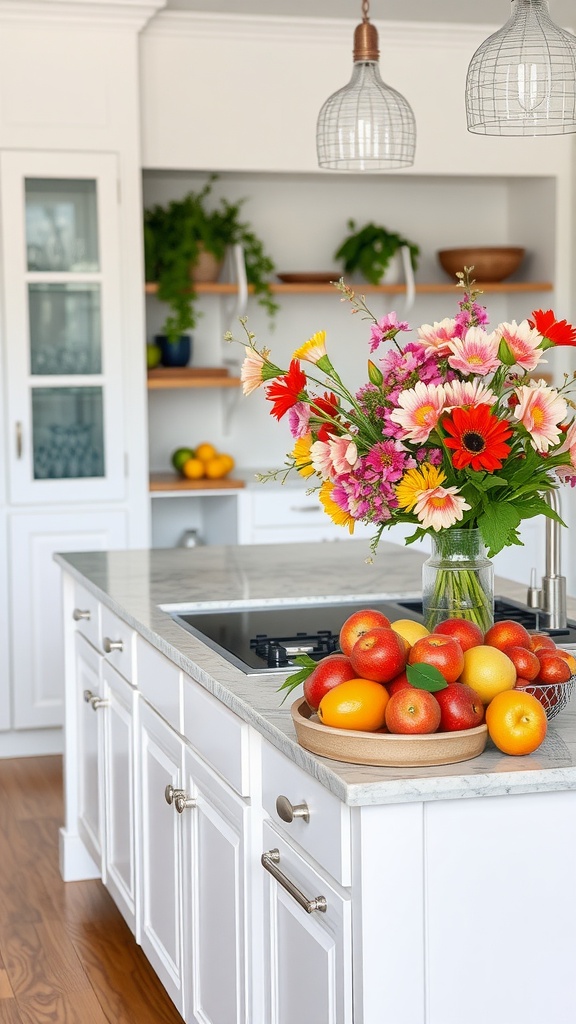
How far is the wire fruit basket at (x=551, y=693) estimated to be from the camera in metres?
1.53

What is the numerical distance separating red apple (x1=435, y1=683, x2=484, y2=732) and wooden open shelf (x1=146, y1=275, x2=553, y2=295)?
3.45 metres

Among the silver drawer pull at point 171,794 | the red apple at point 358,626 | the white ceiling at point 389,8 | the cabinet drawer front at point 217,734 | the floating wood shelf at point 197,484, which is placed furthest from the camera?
the floating wood shelf at point 197,484

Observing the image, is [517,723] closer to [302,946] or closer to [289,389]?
[302,946]

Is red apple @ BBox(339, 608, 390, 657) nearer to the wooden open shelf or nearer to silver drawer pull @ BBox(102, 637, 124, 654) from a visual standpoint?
silver drawer pull @ BBox(102, 637, 124, 654)

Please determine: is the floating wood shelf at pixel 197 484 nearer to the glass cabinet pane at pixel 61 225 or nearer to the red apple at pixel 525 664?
the glass cabinet pane at pixel 61 225

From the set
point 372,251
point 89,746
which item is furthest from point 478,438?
point 372,251

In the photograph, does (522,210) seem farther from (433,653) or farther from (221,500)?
(433,653)

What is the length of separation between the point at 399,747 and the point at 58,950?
1.90 meters

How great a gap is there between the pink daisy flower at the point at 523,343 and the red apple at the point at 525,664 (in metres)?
0.38

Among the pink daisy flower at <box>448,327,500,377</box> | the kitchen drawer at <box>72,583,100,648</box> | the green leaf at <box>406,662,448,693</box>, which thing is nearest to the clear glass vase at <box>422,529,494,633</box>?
the pink daisy flower at <box>448,327,500,377</box>

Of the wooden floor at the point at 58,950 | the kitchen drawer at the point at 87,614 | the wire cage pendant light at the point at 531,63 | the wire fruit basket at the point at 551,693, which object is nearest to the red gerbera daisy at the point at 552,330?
the wire cage pendant light at the point at 531,63

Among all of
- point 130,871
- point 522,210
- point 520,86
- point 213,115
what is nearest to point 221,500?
point 213,115

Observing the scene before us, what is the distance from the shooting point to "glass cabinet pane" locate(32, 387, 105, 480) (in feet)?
15.0

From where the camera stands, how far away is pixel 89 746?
320 centimetres
